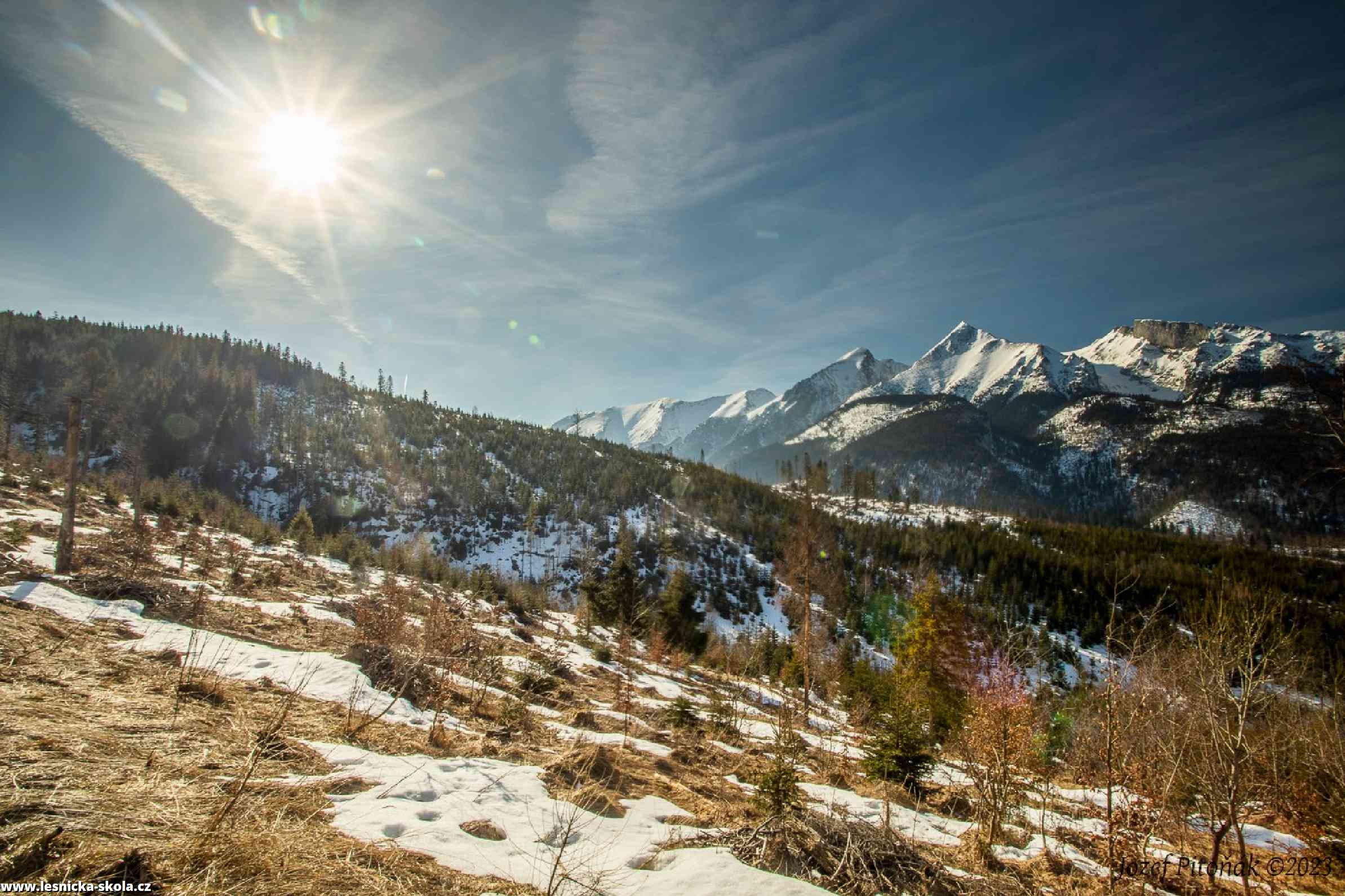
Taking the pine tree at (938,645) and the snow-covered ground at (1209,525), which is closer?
the pine tree at (938,645)

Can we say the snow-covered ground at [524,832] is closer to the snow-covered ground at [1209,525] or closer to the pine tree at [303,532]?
the pine tree at [303,532]

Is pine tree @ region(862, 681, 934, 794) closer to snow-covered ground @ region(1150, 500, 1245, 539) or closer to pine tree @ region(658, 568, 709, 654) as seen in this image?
pine tree @ region(658, 568, 709, 654)

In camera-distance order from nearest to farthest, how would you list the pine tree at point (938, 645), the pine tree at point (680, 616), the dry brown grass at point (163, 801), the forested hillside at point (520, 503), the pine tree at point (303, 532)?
the dry brown grass at point (163, 801) → the pine tree at point (938, 645) → the pine tree at point (680, 616) → the pine tree at point (303, 532) → the forested hillside at point (520, 503)

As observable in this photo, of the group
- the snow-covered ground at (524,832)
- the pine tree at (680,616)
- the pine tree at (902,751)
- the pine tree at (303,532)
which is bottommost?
the pine tree at (680,616)

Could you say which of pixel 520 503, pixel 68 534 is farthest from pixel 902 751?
pixel 520 503

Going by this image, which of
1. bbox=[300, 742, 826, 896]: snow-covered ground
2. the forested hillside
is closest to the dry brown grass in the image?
bbox=[300, 742, 826, 896]: snow-covered ground

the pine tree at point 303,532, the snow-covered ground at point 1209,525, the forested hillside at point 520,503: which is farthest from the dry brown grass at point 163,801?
the snow-covered ground at point 1209,525

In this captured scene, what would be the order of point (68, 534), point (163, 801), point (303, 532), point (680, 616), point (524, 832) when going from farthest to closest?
point (303, 532)
point (680, 616)
point (68, 534)
point (524, 832)
point (163, 801)

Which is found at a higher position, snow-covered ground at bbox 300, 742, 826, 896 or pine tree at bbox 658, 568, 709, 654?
snow-covered ground at bbox 300, 742, 826, 896

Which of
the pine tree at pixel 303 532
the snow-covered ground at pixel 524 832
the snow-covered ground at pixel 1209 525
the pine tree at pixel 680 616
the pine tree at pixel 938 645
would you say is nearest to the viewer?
the snow-covered ground at pixel 524 832

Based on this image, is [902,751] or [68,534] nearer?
[902,751]

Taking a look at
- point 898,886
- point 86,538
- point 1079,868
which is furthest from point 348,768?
point 86,538

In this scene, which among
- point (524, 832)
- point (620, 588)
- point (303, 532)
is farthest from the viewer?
point (303, 532)

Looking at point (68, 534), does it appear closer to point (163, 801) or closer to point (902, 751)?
point (163, 801)
